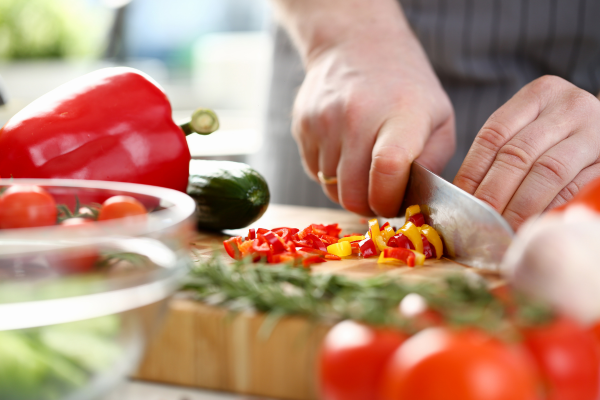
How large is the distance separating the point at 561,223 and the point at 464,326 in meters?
0.16

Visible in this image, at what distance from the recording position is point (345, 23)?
5.30ft

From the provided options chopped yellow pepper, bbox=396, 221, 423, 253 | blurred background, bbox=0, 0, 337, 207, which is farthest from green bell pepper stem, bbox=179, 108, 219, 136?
blurred background, bbox=0, 0, 337, 207

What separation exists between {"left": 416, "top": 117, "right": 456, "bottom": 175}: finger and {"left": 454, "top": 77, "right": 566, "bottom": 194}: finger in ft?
0.66

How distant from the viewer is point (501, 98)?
175cm

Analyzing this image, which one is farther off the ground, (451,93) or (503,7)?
(503,7)

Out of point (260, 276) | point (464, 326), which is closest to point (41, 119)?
point (260, 276)

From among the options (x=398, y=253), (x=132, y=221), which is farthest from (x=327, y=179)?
(x=132, y=221)

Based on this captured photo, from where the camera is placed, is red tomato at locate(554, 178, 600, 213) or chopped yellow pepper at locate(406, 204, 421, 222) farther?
chopped yellow pepper at locate(406, 204, 421, 222)

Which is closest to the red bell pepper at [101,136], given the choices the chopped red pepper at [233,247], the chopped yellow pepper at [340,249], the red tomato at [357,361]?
the chopped red pepper at [233,247]

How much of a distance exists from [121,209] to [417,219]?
63 centimetres

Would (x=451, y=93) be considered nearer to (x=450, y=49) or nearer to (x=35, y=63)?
(x=450, y=49)

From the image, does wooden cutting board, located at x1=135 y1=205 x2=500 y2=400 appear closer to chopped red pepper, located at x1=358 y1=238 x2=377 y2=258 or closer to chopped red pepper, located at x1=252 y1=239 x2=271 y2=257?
chopped red pepper, located at x1=252 y1=239 x2=271 y2=257

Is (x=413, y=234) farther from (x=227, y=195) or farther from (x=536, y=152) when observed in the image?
(x=227, y=195)

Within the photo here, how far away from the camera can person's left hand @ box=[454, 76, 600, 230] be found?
112cm
